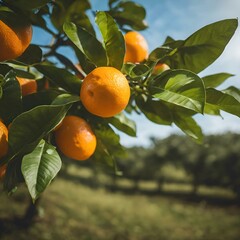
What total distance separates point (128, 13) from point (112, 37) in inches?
25.2

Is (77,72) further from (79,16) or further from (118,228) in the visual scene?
(118,228)

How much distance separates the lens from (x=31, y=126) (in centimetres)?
85

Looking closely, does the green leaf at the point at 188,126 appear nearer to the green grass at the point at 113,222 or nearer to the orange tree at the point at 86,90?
the orange tree at the point at 86,90

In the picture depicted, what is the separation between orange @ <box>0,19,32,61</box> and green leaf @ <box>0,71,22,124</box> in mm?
64

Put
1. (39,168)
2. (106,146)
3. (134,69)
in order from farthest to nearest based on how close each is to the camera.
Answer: (106,146) → (134,69) → (39,168)

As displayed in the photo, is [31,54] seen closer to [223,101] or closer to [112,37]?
[112,37]

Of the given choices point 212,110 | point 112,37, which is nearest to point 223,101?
point 212,110

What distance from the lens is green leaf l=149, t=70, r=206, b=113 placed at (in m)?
0.86

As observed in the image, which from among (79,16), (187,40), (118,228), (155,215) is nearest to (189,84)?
(187,40)

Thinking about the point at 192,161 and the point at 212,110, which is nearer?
the point at 212,110

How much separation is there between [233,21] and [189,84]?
0.78 feet

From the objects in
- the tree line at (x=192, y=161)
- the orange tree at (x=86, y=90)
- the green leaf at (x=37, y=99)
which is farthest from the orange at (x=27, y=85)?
the tree line at (x=192, y=161)

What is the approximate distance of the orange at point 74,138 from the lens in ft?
3.39

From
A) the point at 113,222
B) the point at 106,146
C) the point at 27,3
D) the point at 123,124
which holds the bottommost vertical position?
the point at 113,222
